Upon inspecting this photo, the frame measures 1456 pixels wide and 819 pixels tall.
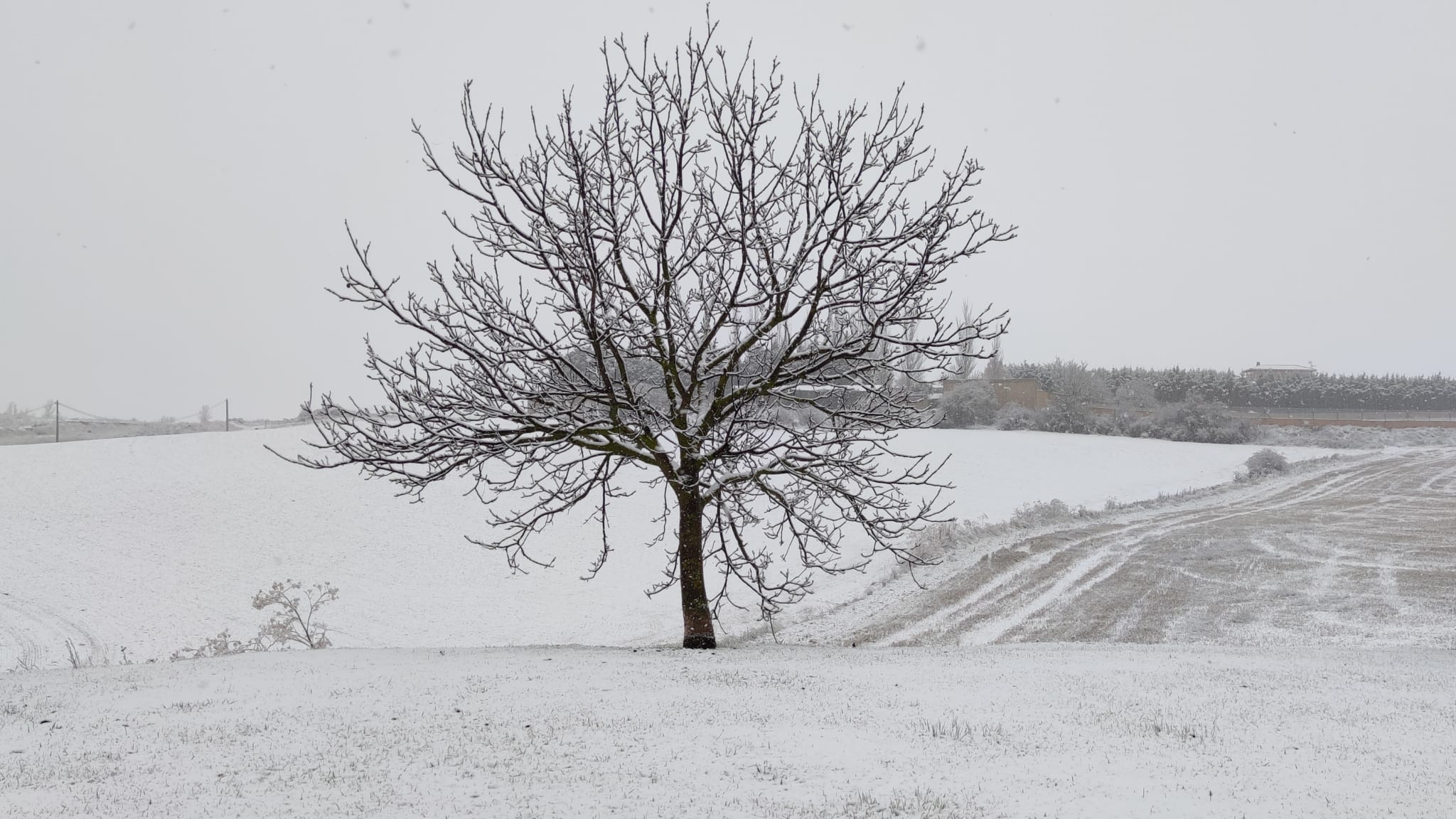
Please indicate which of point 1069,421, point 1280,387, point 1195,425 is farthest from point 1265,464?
point 1280,387

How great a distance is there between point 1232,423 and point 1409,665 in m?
50.1

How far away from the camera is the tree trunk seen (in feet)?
31.8

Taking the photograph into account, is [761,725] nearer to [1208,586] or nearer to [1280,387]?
[1208,586]

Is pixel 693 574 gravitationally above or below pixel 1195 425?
below

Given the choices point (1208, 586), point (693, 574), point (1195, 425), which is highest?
point (1195, 425)

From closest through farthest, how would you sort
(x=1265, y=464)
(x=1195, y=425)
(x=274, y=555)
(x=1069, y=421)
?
(x=274, y=555), (x=1265, y=464), (x=1195, y=425), (x=1069, y=421)

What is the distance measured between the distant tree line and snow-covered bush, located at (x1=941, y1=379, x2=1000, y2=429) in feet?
22.5

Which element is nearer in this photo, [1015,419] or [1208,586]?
[1208,586]

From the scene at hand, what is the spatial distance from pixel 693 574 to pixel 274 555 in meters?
17.4

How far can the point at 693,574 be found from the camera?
Result: 983cm

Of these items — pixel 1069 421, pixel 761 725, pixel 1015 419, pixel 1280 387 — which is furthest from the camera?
pixel 1280 387

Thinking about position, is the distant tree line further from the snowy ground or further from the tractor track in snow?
the snowy ground

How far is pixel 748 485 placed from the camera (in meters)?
9.93

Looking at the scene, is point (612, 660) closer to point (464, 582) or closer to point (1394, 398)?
point (464, 582)
